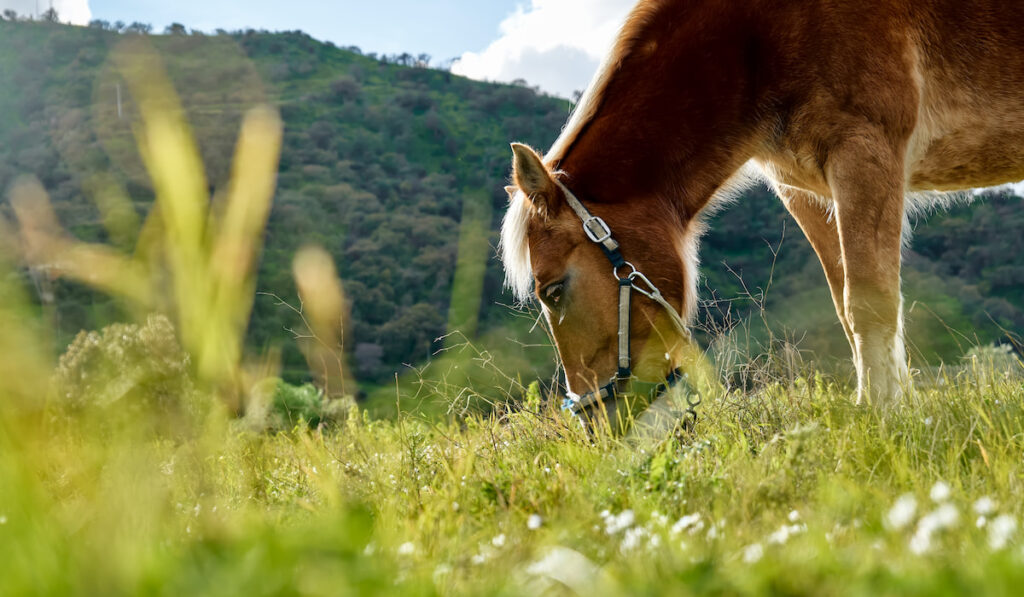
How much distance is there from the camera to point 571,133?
4.46 metres

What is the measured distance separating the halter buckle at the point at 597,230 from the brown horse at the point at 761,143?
2 cm

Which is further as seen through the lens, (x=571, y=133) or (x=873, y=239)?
(x=571, y=133)

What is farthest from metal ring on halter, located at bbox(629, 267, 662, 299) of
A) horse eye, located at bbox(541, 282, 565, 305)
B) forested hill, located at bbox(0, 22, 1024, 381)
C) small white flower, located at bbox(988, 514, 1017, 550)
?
small white flower, located at bbox(988, 514, 1017, 550)

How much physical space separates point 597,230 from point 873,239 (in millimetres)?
1496

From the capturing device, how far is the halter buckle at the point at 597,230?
13.4 feet

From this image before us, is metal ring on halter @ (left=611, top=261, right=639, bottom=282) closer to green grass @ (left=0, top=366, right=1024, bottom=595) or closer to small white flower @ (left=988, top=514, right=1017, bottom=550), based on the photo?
green grass @ (left=0, top=366, right=1024, bottom=595)

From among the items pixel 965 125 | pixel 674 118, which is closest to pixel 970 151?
pixel 965 125

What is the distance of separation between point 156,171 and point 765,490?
5.93 feet

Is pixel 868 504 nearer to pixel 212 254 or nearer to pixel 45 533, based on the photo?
pixel 212 254

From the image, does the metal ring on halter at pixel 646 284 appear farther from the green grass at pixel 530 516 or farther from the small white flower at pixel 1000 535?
the small white flower at pixel 1000 535

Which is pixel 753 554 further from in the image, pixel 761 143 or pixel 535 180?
pixel 761 143

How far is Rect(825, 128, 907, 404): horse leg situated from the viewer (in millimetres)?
3781

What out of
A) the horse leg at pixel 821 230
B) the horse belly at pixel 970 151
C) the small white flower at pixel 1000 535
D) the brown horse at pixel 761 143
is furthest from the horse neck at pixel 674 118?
the small white flower at pixel 1000 535

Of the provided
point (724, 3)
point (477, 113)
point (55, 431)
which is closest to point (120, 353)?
point (55, 431)
